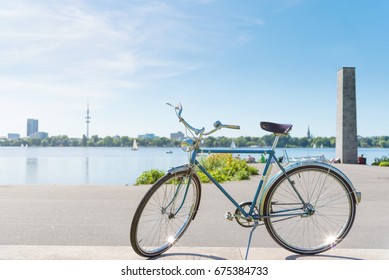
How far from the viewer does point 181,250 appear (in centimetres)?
387

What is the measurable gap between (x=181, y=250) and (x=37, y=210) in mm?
3293

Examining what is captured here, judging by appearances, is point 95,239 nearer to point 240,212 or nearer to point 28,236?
point 28,236

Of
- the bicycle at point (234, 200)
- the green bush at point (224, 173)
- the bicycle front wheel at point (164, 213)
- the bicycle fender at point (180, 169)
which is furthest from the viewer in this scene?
the green bush at point (224, 173)

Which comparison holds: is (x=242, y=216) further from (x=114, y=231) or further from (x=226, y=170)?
(x=226, y=170)

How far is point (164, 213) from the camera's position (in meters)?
3.71

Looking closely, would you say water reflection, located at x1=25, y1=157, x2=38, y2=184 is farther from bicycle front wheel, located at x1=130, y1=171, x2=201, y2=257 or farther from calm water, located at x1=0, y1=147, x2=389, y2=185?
bicycle front wheel, located at x1=130, y1=171, x2=201, y2=257

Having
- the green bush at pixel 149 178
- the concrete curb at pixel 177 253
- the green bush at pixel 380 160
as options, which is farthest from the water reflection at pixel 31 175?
the green bush at pixel 380 160

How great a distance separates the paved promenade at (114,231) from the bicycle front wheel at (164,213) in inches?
6.5

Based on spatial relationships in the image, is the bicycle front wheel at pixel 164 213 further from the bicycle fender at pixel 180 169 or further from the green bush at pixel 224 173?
the green bush at pixel 224 173

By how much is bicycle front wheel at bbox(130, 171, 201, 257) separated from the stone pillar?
19.5 metres

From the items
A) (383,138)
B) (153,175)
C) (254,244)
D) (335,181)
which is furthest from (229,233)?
(383,138)

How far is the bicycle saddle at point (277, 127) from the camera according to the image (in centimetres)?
374

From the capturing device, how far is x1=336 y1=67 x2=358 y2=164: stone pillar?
21.4 m

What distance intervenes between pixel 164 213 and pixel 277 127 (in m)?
1.38
